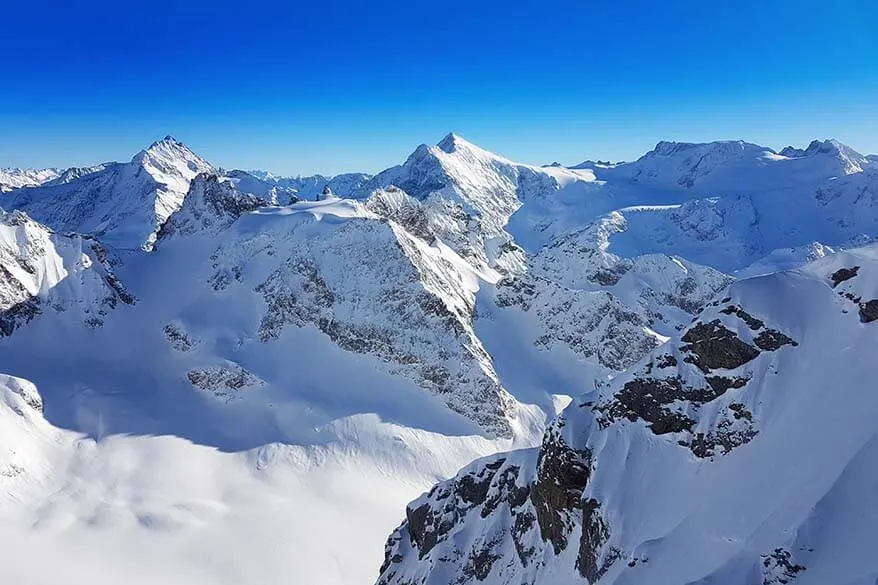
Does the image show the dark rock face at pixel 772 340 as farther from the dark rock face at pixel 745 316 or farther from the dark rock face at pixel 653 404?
the dark rock face at pixel 653 404

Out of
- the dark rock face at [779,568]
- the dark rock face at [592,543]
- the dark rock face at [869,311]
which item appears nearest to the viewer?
the dark rock face at [779,568]

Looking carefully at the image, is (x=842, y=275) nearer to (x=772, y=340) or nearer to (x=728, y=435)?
(x=772, y=340)

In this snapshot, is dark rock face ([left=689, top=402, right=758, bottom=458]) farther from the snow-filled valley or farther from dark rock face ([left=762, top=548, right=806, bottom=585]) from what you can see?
dark rock face ([left=762, top=548, right=806, bottom=585])

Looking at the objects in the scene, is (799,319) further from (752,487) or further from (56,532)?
(56,532)

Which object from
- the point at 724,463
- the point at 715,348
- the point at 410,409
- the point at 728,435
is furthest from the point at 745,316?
the point at 410,409

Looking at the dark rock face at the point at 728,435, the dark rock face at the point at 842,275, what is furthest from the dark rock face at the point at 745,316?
the dark rock face at the point at 728,435

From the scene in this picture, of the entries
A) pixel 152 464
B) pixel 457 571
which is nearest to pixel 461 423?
pixel 152 464
